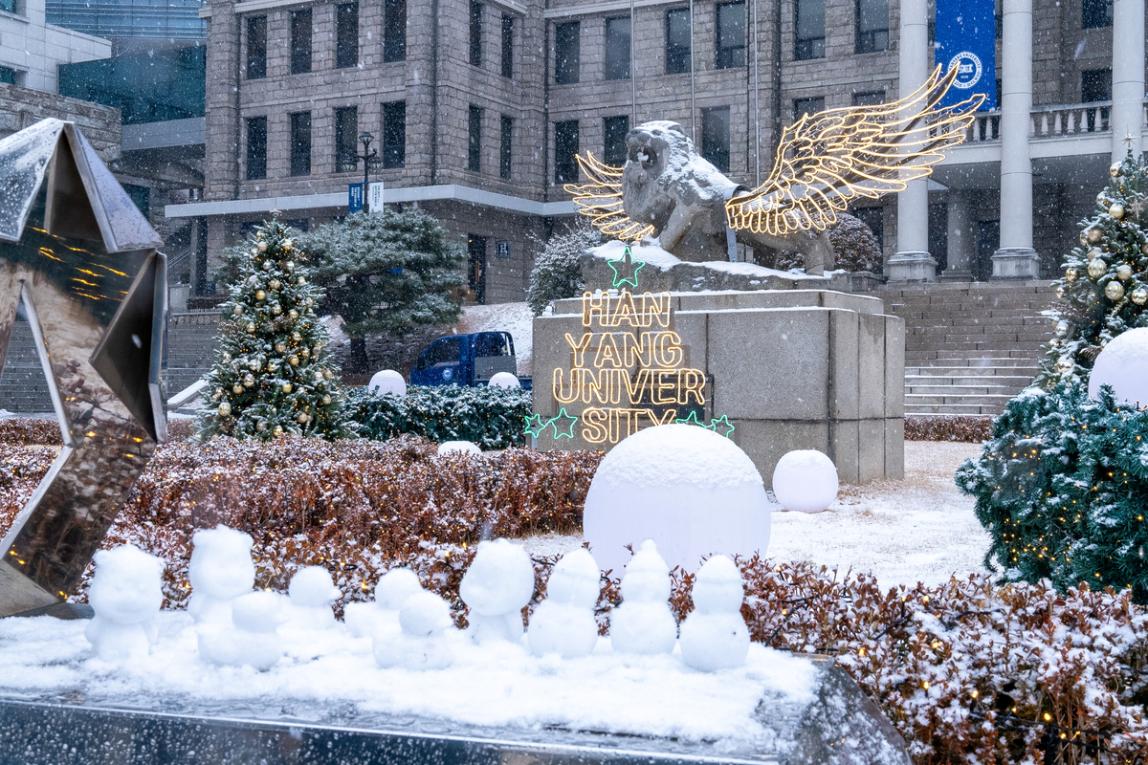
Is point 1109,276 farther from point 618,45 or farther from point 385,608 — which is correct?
point 618,45

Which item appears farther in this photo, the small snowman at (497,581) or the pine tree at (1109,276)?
the pine tree at (1109,276)

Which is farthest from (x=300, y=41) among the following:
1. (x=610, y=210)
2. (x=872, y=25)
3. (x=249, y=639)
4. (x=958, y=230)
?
(x=249, y=639)

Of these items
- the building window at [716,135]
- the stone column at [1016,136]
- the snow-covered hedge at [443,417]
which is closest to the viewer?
the snow-covered hedge at [443,417]

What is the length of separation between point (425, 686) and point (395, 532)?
17.6 ft

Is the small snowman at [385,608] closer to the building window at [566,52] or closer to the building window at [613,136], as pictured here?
the building window at [613,136]

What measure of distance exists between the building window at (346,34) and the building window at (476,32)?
4.39m

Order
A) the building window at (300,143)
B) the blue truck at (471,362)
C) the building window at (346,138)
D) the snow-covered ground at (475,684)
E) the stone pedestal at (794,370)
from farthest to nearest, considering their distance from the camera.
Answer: the building window at (300,143)
the building window at (346,138)
the blue truck at (471,362)
the stone pedestal at (794,370)
the snow-covered ground at (475,684)

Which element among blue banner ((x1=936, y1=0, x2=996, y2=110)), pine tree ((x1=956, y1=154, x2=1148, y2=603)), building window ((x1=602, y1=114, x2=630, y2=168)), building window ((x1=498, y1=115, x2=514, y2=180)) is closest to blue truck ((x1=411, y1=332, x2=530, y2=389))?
blue banner ((x1=936, y1=0, x2=996, y2=110))

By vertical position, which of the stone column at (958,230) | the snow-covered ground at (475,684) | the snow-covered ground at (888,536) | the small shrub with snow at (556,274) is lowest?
the snow-covered ground at (888,536)

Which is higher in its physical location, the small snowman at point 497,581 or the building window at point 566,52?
the building window at point 566,52

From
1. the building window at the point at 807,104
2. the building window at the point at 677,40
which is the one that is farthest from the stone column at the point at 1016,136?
the building window at the point at 677,40

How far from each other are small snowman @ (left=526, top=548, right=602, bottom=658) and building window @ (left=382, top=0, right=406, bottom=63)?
42.7 meters

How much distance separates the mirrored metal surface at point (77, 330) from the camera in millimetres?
2918

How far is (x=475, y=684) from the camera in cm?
233
